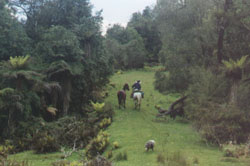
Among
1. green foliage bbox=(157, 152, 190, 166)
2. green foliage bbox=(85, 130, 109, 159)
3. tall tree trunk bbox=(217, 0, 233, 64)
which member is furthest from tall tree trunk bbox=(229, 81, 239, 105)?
green foliage bbox=(85, 130, 109, 159)

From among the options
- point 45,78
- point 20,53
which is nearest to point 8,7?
point 20,53

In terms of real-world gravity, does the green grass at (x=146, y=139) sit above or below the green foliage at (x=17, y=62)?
below

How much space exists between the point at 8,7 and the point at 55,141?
1381 cm

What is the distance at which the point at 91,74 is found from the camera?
2481 cm

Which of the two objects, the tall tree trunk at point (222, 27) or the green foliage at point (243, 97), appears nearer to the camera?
the green foliage at point (243, 97)

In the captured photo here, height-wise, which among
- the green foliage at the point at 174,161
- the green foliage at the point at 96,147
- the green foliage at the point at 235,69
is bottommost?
the green foliage at the point at 96,147

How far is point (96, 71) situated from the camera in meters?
25.6

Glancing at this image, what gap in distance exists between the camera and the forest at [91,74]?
13.2 m

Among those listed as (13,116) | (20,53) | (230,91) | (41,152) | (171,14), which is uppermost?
(171,14)

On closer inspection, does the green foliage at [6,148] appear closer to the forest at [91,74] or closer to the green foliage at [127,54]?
the forest at [91,74]

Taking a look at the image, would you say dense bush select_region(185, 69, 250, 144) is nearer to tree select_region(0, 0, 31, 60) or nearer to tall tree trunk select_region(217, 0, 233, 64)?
tall tree trunk select_region(217, 0, 233, 64)

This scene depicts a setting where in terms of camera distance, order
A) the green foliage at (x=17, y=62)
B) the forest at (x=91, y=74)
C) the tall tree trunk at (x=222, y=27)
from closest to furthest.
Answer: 1. the forest at (x=91, y=74)
2. the tall tree trunk at (x=222, y=27)
3. the green foliage at (x=17, y=62)

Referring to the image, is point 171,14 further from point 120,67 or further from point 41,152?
point 120,67

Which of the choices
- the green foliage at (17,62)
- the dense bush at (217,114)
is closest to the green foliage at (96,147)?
the dense bush at (217,114)
